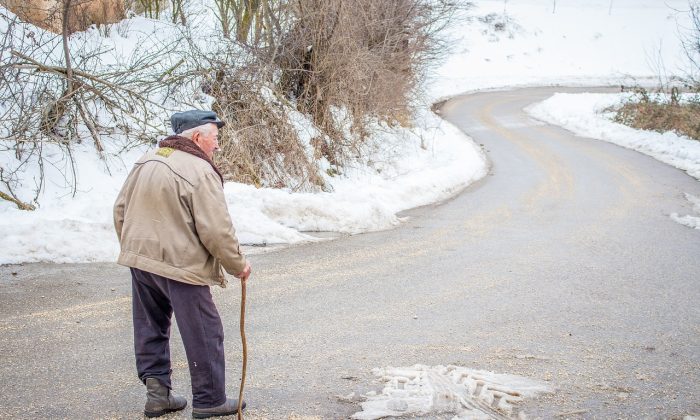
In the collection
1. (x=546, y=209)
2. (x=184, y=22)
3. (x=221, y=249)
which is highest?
(x=184, y=22)

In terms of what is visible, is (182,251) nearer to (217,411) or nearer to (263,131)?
(217,411)

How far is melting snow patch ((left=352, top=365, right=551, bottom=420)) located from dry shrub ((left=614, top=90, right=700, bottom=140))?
65.4 ft

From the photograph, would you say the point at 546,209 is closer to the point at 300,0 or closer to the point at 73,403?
the point at 300,0

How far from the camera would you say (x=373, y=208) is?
34.6 feet

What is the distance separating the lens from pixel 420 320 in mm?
6102

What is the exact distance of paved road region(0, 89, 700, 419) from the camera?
4457 millimetres

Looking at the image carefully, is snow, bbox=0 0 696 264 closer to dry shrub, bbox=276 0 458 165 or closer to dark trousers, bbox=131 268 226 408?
dry shrub, bbox=276 0 458 165

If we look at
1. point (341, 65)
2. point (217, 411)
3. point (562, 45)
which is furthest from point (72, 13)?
point (562, 45)

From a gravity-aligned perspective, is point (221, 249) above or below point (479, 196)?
above

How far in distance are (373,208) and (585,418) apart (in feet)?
21.6

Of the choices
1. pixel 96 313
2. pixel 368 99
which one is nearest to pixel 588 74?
pixel 368 99

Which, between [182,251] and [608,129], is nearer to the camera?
[182,251]

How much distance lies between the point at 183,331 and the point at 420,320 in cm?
287

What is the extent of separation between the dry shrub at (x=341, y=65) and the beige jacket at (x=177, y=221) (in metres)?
10.3
